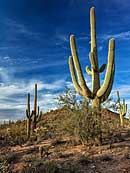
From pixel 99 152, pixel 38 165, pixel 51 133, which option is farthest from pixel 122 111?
pixel 38 165

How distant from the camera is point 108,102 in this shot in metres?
15.0

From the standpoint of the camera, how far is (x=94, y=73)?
51.5 feet

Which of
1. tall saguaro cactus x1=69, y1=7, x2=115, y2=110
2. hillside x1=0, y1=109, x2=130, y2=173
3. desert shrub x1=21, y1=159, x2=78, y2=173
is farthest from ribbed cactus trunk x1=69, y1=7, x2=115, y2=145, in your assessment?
desert shrub x1=21, y1=159, x2=78, y2=173

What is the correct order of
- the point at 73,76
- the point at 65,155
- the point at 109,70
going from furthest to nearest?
1. the point at 73,76
2. the point at 109,70
3. the point at 65,155

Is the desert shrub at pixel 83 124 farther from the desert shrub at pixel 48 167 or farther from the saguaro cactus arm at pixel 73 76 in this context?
the desert shrub at pixel 48 167

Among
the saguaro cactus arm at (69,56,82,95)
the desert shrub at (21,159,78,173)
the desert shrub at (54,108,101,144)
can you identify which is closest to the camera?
the desert shrub at (21,159,78,173)

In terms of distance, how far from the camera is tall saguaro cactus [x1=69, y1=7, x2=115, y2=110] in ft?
49.3

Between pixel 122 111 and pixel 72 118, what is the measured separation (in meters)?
12.3

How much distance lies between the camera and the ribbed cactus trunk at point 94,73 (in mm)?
15015

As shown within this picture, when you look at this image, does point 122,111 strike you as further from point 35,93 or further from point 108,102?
point 108,102

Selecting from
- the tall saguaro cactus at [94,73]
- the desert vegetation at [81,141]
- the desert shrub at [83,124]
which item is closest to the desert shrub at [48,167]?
the desert vegetation at [81,141]

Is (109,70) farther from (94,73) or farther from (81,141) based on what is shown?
(81,141)

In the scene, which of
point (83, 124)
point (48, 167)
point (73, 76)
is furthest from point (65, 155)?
point (73, 76)

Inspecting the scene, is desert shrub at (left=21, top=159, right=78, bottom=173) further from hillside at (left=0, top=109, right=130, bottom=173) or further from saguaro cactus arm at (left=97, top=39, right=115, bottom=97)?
saguaro cactus arm at (left=97, top=39, right=115, bottom=97)
